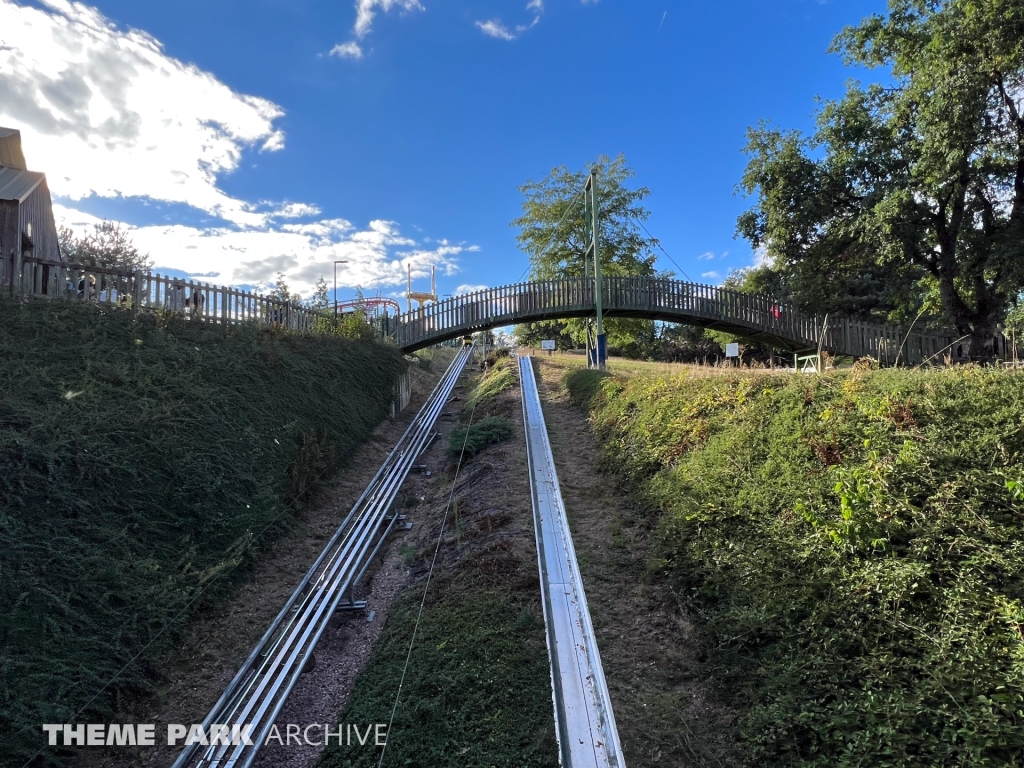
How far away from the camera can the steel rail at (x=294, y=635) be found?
429 centimetres

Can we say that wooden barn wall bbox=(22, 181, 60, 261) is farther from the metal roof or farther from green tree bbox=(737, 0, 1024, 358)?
green tree bbox=(737, 0, 1024, 358)

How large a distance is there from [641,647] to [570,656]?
66 centimetres

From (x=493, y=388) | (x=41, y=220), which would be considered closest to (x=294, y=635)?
(x=493, y=388)

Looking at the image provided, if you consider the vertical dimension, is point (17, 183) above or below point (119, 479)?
above

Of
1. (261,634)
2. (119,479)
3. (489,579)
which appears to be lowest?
(261,634)

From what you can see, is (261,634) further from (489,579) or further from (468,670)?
(468,670)

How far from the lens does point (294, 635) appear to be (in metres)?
5.64

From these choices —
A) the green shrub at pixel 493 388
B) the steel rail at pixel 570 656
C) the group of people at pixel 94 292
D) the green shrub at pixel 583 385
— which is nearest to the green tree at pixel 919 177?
the green shrub at pixel 583 385

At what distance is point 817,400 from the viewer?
6.08 meters

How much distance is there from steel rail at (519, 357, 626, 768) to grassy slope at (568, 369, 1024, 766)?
36.9 inches

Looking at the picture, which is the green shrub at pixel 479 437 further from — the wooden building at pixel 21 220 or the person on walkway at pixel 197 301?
the wooden building at pixel 21 220

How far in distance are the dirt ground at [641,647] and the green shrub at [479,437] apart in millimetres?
3622

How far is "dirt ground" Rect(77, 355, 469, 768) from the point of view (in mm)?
4320

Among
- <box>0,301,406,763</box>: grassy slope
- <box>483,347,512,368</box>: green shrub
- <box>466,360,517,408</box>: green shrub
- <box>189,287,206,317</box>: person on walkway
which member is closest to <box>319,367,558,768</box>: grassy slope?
<box>0,301,406,763</box>: grassy slope
